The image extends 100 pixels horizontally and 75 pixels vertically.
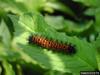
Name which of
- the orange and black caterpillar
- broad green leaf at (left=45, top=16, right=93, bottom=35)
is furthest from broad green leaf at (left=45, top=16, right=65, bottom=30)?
the orange and black caterpillar

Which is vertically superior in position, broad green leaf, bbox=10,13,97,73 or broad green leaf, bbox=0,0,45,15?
broad green leaf, bbox=0,0,45,15

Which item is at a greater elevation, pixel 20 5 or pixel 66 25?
pixel 20 5

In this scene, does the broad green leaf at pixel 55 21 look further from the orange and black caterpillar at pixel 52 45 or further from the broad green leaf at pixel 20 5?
the orange and black caterpillar at pixel 52 45

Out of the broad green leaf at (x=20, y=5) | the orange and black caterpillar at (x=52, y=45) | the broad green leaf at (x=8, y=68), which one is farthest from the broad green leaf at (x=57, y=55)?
the broad green leaf at (x=20, y=5)

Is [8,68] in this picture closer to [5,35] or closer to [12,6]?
[5,35]

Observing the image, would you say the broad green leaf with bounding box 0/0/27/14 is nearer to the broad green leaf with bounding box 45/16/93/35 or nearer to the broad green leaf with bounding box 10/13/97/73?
the broad green leaf with bounding box 45/16/93/35

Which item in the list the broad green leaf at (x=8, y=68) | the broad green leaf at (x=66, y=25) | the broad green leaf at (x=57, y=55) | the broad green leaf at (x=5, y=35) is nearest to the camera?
the broad green leaf at (x=57, y=55)

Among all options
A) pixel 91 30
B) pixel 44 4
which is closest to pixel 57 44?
pixel 91 30

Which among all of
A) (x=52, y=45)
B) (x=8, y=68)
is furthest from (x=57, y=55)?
(x=8, y=68)

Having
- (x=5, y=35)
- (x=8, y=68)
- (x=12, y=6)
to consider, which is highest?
(x=12, y=6)
